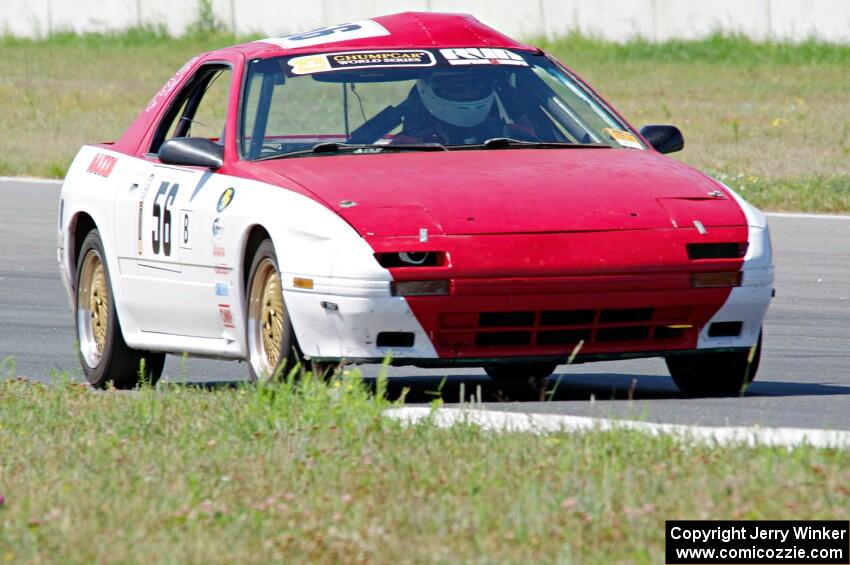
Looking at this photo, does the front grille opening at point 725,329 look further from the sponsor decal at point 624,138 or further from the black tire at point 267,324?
the black tire at point 267,324

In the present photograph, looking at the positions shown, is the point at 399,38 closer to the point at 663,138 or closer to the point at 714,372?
the point at 663,138

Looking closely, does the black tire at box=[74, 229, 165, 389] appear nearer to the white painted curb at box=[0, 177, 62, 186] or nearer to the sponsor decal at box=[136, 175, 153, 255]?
the sponsor decal at box=[136, 175, 153, 255]

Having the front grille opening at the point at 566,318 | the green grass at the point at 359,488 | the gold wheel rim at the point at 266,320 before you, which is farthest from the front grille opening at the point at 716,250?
the gold wheel rim at the point at 266,320

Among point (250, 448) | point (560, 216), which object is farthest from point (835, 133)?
point (250, 448)

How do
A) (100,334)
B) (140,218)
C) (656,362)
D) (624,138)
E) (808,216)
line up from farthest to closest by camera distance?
(808,216), (656,362), (100,334), (140,218), (624,138)

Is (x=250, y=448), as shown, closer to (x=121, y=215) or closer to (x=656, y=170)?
(x=656, y=170)

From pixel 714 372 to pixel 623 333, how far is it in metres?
0.76

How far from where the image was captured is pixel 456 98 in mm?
7922

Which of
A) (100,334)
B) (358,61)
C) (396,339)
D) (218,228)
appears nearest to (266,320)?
(218,228)

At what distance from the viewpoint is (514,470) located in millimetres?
5098

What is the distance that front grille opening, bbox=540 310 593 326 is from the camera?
6777 mm

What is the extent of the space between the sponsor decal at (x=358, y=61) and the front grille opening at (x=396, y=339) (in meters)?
1.67

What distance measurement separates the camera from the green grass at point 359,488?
4.35m

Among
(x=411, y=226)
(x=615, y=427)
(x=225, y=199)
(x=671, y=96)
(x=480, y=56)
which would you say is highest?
(x=480, y=56)
